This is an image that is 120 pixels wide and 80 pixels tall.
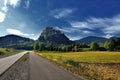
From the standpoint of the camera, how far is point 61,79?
1611 centimetres

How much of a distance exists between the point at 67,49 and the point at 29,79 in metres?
163

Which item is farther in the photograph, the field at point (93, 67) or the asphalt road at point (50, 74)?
the field at point (93, 67)

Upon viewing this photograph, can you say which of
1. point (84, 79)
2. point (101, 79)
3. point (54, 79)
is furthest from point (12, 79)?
point (101, 79)

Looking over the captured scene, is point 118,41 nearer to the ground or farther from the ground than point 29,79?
farther from the ground

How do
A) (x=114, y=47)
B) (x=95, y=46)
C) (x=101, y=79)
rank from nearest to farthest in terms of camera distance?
(x=101, y=79), (x=114, y=47), (x=95, y=46)

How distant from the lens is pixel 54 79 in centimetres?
1617

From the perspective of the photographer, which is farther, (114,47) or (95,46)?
(95,46)

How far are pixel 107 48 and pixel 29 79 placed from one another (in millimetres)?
163094

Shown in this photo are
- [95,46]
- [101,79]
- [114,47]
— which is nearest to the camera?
[101,79]

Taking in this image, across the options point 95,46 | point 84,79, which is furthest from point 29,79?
point 95,46

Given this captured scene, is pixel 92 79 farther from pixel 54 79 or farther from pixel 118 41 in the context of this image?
pixel 118 41

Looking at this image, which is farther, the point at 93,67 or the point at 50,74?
the point at 93,67

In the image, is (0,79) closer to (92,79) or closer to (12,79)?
(12,79)

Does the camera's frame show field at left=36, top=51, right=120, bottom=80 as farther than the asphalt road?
Yes
